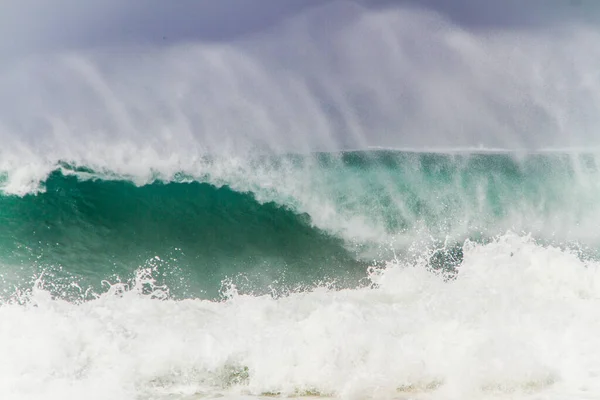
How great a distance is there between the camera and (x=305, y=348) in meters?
5.23

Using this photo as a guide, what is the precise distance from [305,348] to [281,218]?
478 centimetres

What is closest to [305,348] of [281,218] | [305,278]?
[305,278]

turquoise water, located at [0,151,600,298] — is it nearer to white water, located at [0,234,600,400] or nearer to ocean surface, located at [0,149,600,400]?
ocean surface, located at [0,149,600,400]

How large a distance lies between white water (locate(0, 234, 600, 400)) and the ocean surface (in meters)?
0.02

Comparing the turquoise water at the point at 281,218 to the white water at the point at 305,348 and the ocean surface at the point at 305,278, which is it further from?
the white water at the point at 305,348

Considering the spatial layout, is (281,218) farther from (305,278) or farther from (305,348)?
(305,348)

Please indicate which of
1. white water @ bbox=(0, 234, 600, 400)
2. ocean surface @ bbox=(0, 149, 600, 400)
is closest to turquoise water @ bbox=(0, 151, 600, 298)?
ocean surface @ bbox=(0, 149, 600, 400)

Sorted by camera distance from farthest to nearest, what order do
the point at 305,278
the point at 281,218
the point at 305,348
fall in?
1. the point at 281,218
2. the point at 305,278
3. the point at 305,348

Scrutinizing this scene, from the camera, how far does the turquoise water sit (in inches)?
323

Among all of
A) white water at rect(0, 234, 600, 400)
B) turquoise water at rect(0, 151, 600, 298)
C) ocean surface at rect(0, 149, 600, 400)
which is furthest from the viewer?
turquoise water at rect(0, 151, 600, 298)

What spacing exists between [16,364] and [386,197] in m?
7.87

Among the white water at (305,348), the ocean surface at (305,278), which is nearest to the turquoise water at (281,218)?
the ocean surface at (305,278)

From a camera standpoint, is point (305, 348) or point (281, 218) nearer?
point (305, 348)

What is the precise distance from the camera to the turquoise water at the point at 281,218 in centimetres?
820
